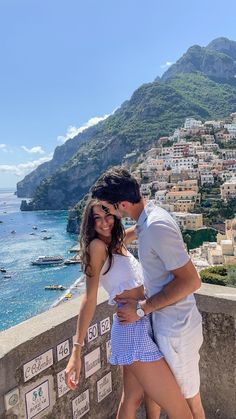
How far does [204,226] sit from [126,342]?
168 ft

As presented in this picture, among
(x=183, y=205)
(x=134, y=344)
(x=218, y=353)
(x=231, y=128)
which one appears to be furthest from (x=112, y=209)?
(x=231, y=128)

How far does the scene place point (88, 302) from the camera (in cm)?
175

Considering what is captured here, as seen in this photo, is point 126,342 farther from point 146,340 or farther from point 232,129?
point 232,129

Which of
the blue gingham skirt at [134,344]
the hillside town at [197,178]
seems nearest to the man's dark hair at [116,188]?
A: the blue gingham skirt at [134,344]

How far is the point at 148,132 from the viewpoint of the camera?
11125 cm

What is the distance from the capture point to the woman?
1.66 m

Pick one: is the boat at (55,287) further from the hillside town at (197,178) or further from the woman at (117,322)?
the woman at (117,322)

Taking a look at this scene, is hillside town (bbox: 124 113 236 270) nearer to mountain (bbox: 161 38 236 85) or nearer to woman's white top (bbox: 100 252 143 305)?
woman's white top (bbox: 100 252 143 305)

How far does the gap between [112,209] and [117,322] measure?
489 mm

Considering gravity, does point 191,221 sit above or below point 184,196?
below

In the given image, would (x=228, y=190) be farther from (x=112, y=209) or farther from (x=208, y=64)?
(x=208, y=64)

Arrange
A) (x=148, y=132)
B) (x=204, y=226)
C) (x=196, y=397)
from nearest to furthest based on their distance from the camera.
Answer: (x=196, y=397)
(x=204, y=226)
(x=148, y=132)

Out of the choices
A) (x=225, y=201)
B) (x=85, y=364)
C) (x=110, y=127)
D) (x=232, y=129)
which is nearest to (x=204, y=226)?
(x=225, y=201)

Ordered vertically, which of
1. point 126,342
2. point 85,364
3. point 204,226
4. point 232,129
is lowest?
point 204,226
